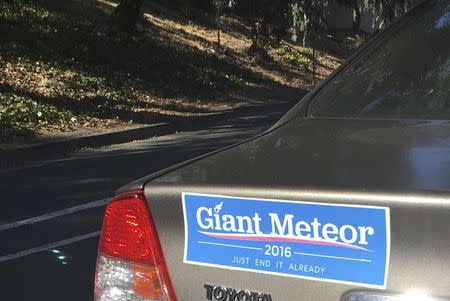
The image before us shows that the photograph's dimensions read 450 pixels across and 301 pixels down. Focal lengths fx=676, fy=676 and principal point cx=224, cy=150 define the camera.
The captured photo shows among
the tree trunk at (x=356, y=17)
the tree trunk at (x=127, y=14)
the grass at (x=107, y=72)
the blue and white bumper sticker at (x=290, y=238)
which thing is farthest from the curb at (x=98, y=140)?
the tree trunk at (x=356, y=17)

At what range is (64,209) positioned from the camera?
25.5 ft

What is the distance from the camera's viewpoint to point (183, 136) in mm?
14688

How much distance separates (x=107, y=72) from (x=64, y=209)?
12.3 m

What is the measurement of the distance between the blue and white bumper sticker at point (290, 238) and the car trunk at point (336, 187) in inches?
0.7

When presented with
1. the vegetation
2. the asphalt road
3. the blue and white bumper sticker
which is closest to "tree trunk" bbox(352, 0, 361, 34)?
the vegetation

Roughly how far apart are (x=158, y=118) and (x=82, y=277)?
37.5 ft

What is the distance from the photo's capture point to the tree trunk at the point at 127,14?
943 inches

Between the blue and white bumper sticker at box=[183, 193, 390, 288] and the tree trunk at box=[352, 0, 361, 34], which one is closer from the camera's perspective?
the blue and white bumper sticker at box=[183, 193, 390, 288]

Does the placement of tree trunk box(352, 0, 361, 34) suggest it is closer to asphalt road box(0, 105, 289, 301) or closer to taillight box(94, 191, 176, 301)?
asphalt road box(0, 105, 289, 301)

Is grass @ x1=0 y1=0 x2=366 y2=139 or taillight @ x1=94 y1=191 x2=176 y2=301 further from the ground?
grass @ x1=0 y1=0 x2=366 y2=139

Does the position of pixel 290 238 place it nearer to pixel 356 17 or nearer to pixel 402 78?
pixel 402 78

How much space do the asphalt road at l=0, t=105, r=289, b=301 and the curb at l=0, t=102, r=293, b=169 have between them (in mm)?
394

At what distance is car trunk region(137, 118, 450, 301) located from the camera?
166 cm

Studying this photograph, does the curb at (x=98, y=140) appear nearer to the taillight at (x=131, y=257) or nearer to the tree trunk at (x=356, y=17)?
the taillight at (x=131, y=257)
